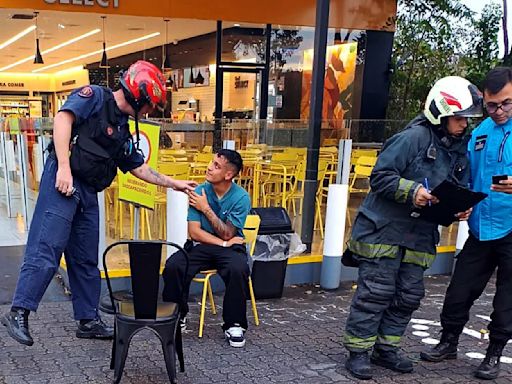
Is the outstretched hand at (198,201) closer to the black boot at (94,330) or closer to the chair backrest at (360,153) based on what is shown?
the black boot at (94,330)

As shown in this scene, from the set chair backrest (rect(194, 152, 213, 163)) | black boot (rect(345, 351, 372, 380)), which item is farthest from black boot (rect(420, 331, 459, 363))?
chair backrest (rect(194, 152, 213, 163))

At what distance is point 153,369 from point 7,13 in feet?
29.1

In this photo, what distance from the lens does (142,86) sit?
3.30 metres

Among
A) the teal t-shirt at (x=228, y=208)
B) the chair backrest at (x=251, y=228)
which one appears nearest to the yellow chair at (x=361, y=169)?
the chair backrest at (x=251, y=228)

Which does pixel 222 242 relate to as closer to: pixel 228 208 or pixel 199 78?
pixel 228 208

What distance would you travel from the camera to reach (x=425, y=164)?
3201 mm

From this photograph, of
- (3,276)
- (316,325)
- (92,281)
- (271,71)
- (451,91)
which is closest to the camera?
(451,91)

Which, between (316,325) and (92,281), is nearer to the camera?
(92,281)

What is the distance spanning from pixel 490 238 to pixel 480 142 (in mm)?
583

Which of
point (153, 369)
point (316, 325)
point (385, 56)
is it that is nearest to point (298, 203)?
point (316, 325)

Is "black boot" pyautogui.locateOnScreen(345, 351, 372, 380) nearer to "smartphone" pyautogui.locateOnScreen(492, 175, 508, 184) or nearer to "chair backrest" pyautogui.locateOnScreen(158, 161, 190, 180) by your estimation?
"smartphone" pyautogui.locateOnScreen(492, 175, 508, 184)

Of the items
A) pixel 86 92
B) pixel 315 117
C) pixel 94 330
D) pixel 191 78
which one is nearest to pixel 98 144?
pixel 86 92

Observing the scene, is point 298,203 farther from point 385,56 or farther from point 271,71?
point 385,56

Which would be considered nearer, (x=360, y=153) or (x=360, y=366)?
(x=360, y=366)
